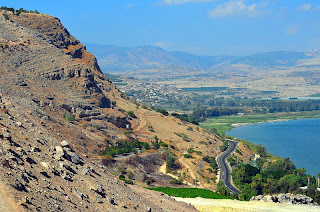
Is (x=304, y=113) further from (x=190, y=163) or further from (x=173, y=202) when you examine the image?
(x=173, y=202)

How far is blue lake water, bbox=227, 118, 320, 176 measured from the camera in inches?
2356

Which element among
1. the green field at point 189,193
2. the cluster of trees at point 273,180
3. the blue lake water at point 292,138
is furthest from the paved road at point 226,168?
the blue lake water at point 292,138

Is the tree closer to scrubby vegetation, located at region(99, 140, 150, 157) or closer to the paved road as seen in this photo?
the paved road

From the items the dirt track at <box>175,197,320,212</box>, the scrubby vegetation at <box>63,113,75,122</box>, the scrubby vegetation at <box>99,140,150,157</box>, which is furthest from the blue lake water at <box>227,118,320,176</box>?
the scrubby vegetation at <box>63,113,75,122</box>

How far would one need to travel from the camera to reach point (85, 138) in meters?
37.5

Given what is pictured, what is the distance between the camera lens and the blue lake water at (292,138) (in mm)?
59834

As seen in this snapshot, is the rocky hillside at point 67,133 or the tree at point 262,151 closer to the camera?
the rocky hillside at point 67,133

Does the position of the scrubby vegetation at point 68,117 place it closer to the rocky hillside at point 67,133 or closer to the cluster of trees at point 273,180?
the rocky hillside at point 67,133

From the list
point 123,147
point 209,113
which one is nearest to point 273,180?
point 123,147

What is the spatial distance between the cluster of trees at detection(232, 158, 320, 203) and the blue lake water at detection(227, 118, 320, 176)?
6608 millimetres

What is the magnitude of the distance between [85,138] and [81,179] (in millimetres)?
22828

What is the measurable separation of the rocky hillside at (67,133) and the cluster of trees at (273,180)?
3.17 m

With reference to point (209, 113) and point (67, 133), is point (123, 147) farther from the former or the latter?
point (209, 113)

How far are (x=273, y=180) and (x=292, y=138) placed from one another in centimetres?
4028
